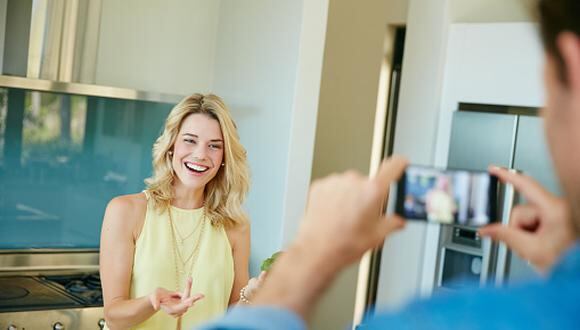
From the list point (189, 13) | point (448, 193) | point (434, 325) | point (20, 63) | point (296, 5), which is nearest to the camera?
point (434, 325)

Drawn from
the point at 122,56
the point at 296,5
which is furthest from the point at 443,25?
the point at 122,56

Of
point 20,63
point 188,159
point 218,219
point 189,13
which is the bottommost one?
point 218,219

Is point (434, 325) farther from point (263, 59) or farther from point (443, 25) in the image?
point (443, 25)

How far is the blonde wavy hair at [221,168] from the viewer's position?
3236 millimetres

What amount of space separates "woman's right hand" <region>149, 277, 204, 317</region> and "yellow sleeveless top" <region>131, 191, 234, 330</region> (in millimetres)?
328

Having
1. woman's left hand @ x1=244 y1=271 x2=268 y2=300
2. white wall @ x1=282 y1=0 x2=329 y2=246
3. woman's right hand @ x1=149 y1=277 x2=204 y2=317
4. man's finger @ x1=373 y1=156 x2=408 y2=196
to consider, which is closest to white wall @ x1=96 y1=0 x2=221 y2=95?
white wall @ x1=282 y1=0 x2=329 y2=246

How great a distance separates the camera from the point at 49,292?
391 centimetres

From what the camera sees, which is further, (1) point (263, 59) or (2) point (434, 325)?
(1) point (263, 59)

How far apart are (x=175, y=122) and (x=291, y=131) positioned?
1028 millimetres

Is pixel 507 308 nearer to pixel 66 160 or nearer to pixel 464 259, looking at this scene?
pixel 66 160

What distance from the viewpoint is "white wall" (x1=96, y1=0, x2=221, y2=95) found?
172 inches

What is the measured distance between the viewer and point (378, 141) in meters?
5.95

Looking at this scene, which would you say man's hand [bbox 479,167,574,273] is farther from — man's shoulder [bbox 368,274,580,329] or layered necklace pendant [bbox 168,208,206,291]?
layered necklace pendant [bbox 168,208,206,291]

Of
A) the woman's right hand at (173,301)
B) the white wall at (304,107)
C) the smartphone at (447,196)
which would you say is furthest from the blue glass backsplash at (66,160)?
the smartphone at (447,196)
